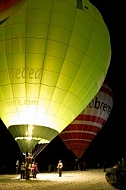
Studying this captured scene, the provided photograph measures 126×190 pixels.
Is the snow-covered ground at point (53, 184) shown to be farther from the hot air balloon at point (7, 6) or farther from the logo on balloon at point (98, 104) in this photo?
the logo on balloon at point (98, 104)

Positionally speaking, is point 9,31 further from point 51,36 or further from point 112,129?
point 112,129

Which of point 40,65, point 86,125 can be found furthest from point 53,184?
point 86,125

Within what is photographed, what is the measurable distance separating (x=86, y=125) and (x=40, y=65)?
31.4ft

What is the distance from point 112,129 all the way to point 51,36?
46238mm

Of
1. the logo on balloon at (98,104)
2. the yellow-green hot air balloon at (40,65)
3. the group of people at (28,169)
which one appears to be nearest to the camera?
the yellow-green hot air balloon at (40,65)

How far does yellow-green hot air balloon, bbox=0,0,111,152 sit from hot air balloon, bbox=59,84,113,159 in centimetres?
838

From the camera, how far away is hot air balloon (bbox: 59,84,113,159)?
21.3 m

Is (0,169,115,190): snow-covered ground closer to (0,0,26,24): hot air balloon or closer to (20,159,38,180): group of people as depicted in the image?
(20,159,38,180): group of people

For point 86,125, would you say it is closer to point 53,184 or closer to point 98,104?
point 98,104

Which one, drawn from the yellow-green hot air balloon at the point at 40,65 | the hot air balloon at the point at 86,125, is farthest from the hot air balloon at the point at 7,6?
the hot air balloon at the point at 86,125

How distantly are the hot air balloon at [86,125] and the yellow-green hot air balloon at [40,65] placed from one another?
27.5 feet

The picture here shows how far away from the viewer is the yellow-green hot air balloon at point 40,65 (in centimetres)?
1238

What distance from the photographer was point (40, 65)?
487 inches

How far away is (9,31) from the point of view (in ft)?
41.2
